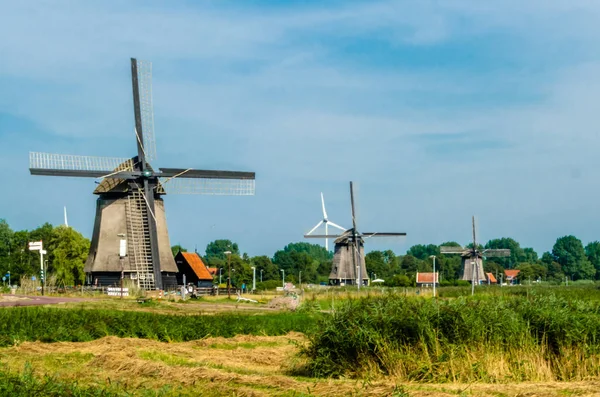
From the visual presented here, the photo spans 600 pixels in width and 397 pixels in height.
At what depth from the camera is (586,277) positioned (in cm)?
19125

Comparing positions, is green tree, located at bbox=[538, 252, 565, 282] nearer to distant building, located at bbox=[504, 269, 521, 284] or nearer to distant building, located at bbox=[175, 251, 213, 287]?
distant building, located at bbox=[504, 269, 521, 284]

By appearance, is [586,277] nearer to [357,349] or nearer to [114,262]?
[114,262]

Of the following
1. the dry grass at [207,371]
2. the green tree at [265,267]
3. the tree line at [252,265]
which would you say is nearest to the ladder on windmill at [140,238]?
Answer: the tree line at [252,265]

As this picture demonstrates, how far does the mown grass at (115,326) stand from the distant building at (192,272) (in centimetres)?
4069

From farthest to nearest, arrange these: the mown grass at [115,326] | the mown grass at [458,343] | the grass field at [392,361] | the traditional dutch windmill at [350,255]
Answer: the traditional dutch windmill at [350,255] → the mown grass at [115,326] → the mown grass at [458,343] → the grass field at [392,361]

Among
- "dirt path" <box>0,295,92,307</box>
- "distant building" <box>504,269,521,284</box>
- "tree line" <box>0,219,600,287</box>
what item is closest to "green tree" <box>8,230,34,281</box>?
"tree line" <box>0,219,600,287</box>

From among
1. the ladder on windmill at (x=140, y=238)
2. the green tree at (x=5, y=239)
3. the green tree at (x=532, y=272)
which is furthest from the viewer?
the green tree at (x=532, y=272)

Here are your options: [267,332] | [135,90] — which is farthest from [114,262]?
[267,332]

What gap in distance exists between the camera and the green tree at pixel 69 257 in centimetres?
7712

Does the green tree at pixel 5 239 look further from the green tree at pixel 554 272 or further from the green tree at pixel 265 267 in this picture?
the green tree at pixel 554 272

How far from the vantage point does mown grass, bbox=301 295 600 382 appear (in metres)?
15.8

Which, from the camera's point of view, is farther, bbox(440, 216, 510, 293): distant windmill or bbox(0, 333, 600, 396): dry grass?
bbox(440, 216, 510, 293): distant windmill

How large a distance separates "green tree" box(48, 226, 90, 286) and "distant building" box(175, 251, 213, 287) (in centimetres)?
1142

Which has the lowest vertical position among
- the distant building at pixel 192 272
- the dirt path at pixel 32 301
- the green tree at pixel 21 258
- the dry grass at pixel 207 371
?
the dry grass at pixel 207 371
